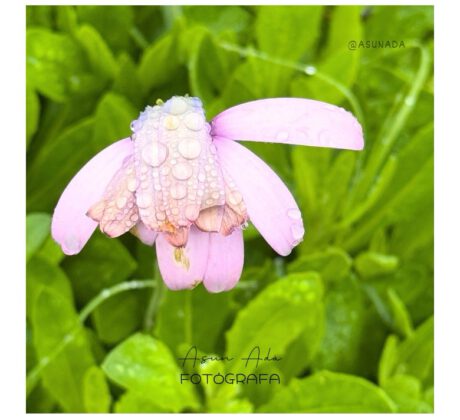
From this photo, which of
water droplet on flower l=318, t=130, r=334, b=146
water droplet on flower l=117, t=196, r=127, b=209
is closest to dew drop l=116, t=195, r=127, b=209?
water droplet on flower l=117, t=196, r=127, b=209

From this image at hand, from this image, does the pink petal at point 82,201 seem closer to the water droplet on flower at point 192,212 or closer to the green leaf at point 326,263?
the water droplet on flower at point 192,212

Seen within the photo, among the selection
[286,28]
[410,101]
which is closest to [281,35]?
[286,28]

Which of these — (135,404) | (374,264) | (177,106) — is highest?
(177,106)

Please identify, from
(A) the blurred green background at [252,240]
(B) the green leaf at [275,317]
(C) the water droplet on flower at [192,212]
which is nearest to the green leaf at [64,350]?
(A) the blurred green background at [252,240]

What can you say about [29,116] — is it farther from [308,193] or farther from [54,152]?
[308,193]

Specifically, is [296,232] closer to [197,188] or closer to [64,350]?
[197,188]
